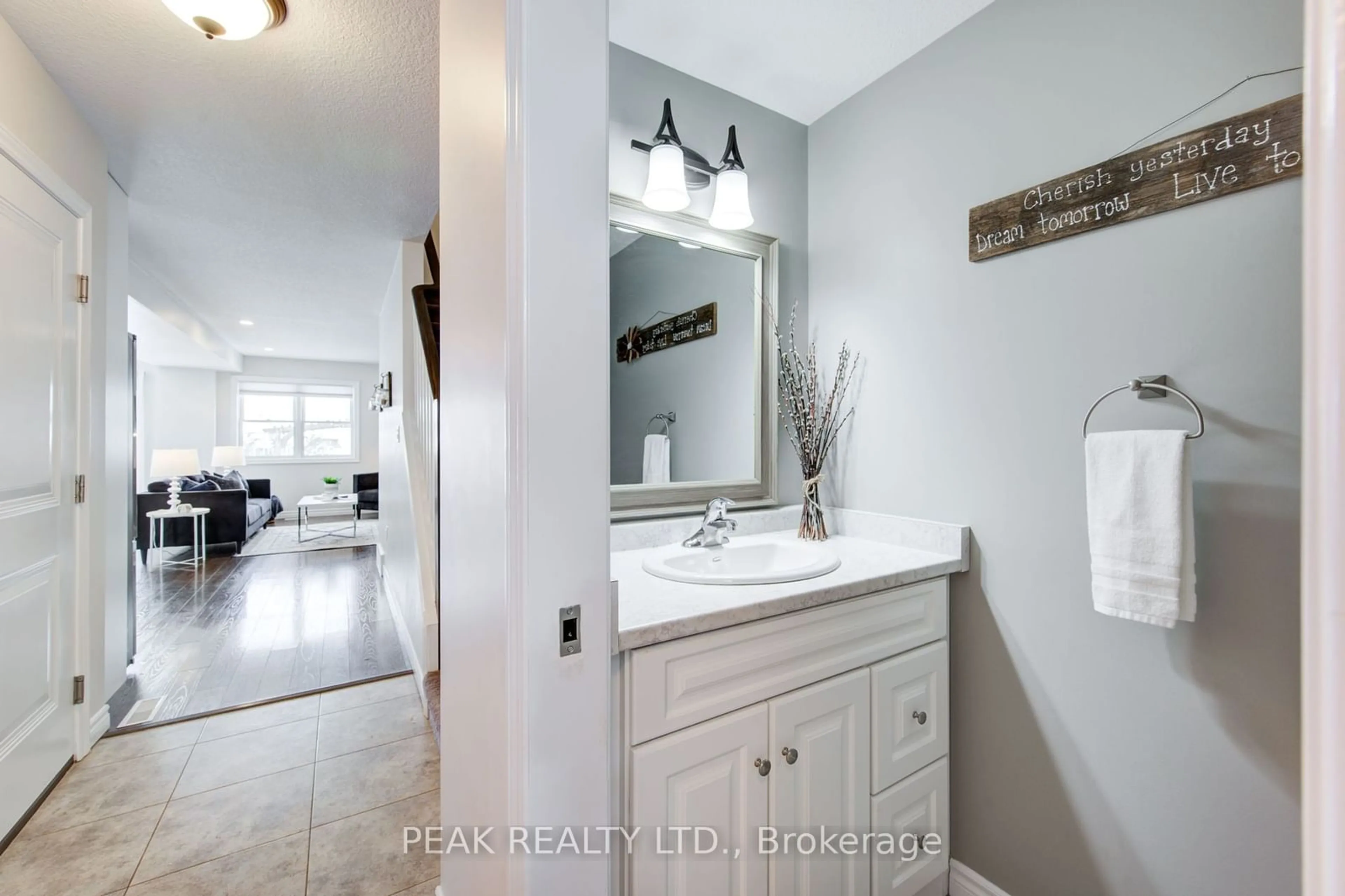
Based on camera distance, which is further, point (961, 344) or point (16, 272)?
point (16, 272)

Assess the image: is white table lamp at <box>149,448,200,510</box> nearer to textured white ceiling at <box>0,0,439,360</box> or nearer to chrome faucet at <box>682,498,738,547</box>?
textured white ceiling at <box>0,0,439,360</box>

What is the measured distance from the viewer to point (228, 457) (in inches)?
284

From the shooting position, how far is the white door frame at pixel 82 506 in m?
2.25

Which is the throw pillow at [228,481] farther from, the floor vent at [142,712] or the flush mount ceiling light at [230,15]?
the flush mount ceiling light at [230,15]

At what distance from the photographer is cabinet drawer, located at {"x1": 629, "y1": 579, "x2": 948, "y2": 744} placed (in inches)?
44.2

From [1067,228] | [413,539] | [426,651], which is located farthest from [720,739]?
[413,539]

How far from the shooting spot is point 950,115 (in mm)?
1727

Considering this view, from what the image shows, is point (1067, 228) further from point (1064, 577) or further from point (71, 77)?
point (71, 77)

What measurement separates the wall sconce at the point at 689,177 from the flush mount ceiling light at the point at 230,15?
111 cm

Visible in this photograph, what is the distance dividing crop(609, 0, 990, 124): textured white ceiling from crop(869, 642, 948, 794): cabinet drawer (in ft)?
5.76

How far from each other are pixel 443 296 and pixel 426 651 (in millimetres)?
1951

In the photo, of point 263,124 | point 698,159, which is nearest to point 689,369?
point 698,159

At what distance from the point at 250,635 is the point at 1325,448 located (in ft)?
14.9

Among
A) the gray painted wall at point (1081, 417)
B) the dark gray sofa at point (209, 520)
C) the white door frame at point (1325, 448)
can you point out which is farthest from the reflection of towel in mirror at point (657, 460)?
the dark gray sofa at point (209, 520)
